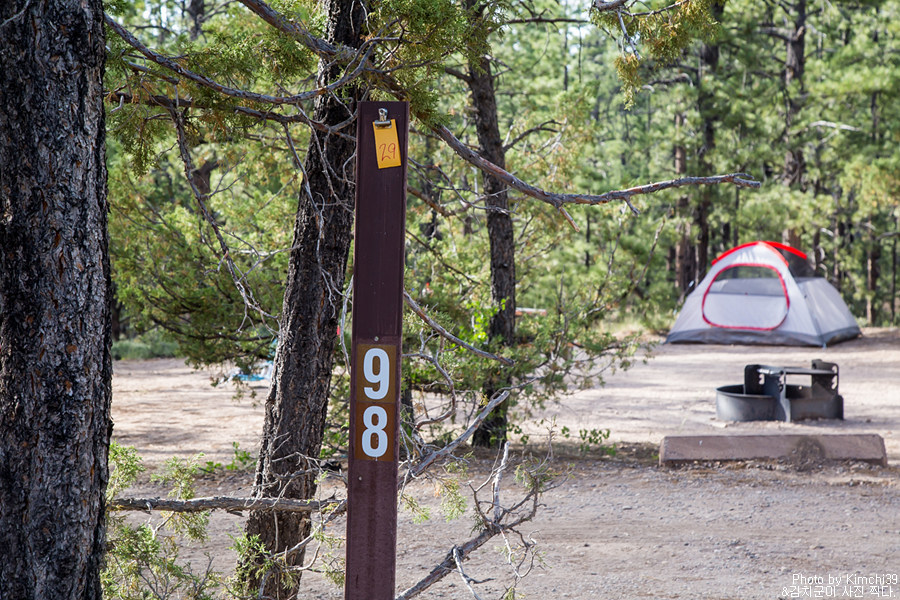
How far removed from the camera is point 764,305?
14.9m

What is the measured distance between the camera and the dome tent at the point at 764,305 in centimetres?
1449

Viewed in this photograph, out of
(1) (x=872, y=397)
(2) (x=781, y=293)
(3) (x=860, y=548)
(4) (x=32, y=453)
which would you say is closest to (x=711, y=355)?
(2) (x=781, y=293)

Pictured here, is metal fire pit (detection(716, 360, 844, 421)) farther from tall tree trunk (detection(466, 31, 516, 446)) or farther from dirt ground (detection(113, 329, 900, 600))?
tall tree trunk (detection(466, 31, 516, 446))

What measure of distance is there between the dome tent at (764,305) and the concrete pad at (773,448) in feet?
26.7

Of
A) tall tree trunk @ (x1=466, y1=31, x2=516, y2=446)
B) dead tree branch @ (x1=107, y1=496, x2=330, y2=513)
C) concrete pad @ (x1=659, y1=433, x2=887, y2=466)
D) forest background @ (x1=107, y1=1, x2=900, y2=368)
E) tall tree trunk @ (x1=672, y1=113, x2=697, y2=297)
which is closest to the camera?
dead tree branch @ (x1=107, y1=496, x2=330, y2=513)

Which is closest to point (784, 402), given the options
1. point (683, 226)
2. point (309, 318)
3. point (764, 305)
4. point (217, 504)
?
point (309, 318)

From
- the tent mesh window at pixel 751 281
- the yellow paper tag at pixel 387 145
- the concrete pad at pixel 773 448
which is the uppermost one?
the yellow paper tag at pixel 387 145

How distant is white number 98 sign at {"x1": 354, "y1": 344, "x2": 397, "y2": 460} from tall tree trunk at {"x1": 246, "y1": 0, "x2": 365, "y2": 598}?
3.96ft

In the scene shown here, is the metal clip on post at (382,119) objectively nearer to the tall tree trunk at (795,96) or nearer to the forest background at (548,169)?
the forest background at (548,169)

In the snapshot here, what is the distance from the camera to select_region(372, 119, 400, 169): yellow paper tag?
232 cm

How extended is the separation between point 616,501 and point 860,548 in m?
1.61

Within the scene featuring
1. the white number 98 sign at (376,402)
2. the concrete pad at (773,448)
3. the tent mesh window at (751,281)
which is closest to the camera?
the white number 98 sign at (376,402)

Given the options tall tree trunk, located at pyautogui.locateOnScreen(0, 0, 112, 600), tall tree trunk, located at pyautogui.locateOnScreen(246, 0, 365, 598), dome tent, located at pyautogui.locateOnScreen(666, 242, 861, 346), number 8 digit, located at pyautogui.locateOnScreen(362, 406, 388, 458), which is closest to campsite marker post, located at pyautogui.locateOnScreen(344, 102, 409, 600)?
number 8 digit, located at pyautogui.locateOnScreen(362, 406, 388, 458)

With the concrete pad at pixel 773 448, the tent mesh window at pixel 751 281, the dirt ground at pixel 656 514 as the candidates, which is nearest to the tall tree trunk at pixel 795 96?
the tent mesh window at pixel 751 281
